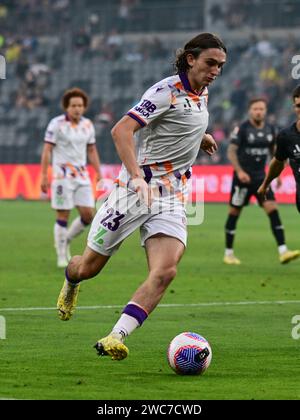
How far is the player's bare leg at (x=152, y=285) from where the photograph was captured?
8.25 m

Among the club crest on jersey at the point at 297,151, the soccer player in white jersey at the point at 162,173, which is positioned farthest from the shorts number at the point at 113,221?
the club crest on jersey at the point at 297,151

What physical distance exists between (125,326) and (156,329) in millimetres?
2536

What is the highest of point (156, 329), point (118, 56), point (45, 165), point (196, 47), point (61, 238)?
point (196, 47)

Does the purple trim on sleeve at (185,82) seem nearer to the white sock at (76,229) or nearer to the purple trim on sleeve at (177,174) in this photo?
the purple trim on sleeve at (177,174)

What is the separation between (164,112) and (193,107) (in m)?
0.30

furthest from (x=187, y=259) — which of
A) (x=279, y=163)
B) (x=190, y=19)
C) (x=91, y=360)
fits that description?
(x=190, y=19)

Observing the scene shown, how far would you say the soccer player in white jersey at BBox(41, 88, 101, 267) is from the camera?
17.4 meters

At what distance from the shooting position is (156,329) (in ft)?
35.2

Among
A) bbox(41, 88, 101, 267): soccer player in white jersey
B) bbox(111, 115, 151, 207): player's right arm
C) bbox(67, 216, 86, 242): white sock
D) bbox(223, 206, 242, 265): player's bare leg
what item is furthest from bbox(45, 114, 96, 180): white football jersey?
bbox(111, 115, 151, 207): player's right arm

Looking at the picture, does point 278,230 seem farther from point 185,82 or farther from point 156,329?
point 185,82

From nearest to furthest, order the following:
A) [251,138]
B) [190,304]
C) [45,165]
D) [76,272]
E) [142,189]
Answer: [142,189] < [76,272] < [190,304] < [45,165] < [251,138]

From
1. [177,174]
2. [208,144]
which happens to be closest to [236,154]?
[208,144]

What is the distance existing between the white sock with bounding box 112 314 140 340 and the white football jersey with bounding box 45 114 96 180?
374 inches

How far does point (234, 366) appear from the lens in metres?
8.56
